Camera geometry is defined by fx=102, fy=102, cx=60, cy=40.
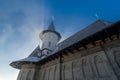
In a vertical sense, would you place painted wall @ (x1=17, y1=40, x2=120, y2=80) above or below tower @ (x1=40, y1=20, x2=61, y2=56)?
below

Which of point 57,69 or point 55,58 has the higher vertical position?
point 55,58

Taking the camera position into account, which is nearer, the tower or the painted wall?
the painted wall

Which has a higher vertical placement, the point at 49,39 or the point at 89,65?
the point at 49,39

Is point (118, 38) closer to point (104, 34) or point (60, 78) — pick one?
point (104, 34)

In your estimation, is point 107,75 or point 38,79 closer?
point 107,75

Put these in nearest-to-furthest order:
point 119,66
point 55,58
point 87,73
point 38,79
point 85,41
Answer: point 119,66
point 87,73
point 85,41
point 55,58
point 38,79

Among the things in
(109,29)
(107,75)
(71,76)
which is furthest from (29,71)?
(109,29)

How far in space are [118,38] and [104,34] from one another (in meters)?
0.99

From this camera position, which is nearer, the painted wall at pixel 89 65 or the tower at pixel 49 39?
the painted wall at pixel 89 65

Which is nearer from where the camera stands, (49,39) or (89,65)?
(89,65)

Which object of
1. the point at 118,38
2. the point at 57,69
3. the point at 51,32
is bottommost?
the point at 57,69

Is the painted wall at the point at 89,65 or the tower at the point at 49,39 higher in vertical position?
the tower at the point at 49,39

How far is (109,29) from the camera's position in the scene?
24.3ft

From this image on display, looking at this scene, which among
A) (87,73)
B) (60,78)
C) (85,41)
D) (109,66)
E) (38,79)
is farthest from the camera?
(38,79)
